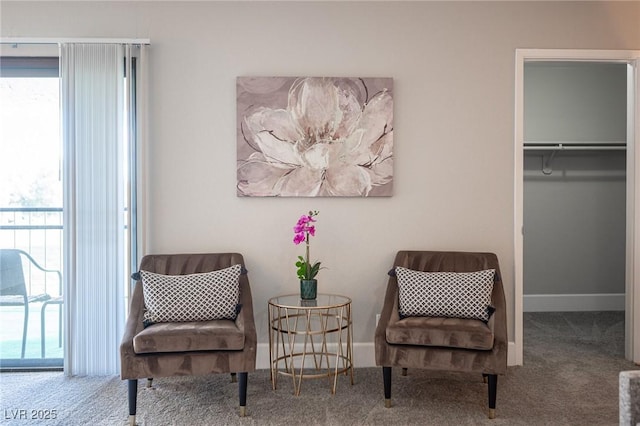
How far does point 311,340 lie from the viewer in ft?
12.2

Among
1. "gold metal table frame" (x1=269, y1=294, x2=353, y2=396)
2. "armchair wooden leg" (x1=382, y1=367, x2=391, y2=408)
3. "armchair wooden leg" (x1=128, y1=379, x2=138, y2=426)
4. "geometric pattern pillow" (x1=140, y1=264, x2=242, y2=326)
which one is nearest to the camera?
"armchair wooden leg" (x1=128, y1=379, x2=138, y2=426)

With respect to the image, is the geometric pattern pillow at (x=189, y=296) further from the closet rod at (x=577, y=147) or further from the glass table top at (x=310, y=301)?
the closet rod at (x=577, y=147)

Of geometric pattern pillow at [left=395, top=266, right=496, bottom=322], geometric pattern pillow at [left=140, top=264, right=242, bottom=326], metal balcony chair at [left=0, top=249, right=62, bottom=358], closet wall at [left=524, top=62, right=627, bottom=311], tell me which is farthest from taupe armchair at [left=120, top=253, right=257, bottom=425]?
closet wall at [left=524, top=62, right=627, bottom=311]

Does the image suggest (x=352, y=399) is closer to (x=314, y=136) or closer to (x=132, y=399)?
(x=132, y=399)

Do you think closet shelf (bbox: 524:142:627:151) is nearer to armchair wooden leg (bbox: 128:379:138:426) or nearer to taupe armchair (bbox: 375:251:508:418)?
taupe armchair (bbox: 375:251:508:418)

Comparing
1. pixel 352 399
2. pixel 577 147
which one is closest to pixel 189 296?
pixel 352 399

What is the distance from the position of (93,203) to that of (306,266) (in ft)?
4.76

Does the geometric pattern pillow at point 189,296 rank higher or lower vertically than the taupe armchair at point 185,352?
higher

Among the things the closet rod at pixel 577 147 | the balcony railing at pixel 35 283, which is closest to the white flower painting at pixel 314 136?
the balcony railing at pixel 35 283

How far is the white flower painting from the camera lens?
3.83 metres

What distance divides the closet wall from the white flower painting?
2.39 m

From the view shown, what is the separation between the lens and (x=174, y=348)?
2.97 metres

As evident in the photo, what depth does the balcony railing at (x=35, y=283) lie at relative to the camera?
3908 millimetres

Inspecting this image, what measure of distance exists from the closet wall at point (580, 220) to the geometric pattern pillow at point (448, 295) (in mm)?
2442
